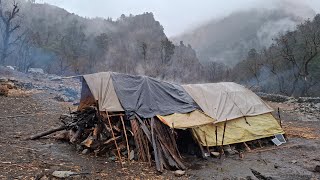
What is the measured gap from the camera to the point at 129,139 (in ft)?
31.9

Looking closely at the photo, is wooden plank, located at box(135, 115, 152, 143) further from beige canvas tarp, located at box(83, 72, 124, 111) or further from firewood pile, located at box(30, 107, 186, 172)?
beige canvas tarp, located at box(83, 72, 124, 111)

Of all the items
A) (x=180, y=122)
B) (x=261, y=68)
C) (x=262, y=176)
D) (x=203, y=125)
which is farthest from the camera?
(x=261, y=68)

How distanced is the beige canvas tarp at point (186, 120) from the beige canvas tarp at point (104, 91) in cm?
147

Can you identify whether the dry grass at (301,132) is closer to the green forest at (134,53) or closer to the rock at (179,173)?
the green forest at (134,53)

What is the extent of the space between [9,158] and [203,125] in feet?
19.0

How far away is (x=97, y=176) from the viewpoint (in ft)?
25.3

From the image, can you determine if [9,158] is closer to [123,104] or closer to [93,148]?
[93,148]

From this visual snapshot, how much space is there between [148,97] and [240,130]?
377 centimetres

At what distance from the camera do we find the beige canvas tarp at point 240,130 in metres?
10.8

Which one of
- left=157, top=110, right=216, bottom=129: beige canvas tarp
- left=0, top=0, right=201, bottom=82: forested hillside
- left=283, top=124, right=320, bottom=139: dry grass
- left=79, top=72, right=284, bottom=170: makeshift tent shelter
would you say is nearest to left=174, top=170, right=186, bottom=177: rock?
left=79, top=72, right=284, bottom=170: makeshift tent shelter

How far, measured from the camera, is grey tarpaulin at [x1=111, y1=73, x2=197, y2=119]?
10.3m

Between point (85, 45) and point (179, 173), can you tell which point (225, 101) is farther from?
point (85, 45)

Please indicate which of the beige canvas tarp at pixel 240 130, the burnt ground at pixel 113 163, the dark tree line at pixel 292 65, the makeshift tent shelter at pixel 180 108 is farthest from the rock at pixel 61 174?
the dark tree line at pixel 292 65

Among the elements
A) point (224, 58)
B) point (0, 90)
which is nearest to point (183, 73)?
point (0, 90)
